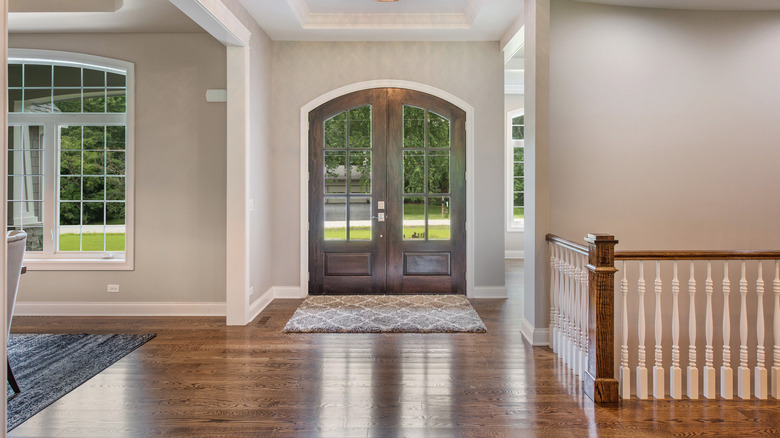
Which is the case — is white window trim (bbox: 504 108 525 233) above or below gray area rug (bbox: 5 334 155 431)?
above

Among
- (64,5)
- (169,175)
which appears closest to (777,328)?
(169,175)

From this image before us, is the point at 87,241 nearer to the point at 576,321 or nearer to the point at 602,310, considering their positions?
the point at 576,321

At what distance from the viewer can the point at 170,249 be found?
4832 millimetres

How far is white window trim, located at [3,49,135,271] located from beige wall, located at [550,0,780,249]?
404 cm

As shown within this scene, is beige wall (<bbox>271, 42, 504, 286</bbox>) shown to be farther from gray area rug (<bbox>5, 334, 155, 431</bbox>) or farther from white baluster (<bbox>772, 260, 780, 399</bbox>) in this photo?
white baluster (<bbox>772, 260, 780, 399</bbox>)

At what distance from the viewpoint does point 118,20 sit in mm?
4496

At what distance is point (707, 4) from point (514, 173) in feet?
16.3

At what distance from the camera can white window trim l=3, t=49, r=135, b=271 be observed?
478cm

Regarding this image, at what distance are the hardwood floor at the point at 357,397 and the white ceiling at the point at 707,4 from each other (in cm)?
303

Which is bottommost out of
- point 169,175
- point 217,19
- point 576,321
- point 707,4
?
point 576,321

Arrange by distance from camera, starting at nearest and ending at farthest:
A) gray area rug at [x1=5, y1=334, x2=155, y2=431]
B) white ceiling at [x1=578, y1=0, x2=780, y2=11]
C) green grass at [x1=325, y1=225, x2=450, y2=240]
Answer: gray area rug at [x1=5, y1=334, x2=155, y2=431] < white ceiling at [x1=578, y1=0, x2=780, y2=11] < green grass at [x1=325, y1=225, x2=450, y2=240]

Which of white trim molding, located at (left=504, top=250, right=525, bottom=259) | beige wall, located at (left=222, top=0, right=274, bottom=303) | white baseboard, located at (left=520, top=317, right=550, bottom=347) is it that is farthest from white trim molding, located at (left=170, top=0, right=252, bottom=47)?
white trim molding, located at (left=504, top=250, right=525, bottom=259)

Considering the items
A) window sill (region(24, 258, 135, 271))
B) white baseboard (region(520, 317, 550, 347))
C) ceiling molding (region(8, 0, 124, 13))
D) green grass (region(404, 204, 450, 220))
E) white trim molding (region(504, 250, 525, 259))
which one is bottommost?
white baseboard (region(520, 317, 550, 347))

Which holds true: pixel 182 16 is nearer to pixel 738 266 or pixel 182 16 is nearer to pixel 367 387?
pixel 367 387
